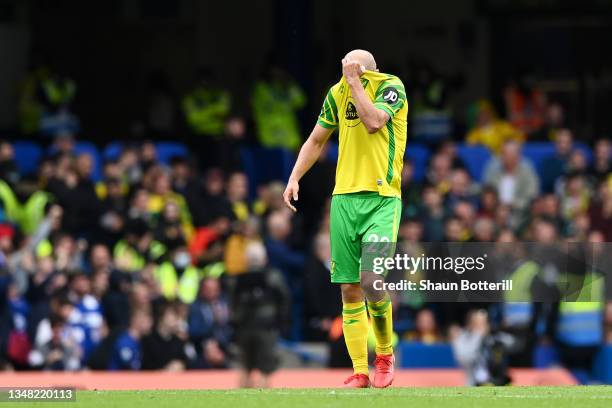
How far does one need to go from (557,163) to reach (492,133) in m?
1.35

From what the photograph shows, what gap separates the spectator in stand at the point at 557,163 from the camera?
61.8 feet

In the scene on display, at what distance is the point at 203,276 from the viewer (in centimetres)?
1634

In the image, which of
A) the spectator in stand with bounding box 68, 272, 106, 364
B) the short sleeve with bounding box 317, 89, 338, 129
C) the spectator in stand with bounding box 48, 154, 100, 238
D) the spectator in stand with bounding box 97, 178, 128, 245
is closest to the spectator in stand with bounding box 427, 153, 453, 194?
the spectator in stand with bounding box 97, 178, 128, 245

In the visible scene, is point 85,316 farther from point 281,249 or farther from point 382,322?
point 382,322

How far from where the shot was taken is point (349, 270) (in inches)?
402

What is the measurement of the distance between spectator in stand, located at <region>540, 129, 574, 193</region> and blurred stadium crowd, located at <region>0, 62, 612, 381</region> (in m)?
0.02

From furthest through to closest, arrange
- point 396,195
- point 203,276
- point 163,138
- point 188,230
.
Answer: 1. point 163,138
2. point 188,230
3. point 203,276
4. point 396,195

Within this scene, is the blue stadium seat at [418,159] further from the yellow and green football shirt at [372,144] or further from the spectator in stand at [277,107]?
the yellow and green football shirt at [372,144]

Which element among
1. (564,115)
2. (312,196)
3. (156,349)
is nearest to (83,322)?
(156,349)

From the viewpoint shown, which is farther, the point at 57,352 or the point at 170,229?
the point at 170,229

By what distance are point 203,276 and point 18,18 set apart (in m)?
9.16

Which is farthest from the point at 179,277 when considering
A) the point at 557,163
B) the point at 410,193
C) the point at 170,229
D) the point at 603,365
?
the point at 557,163

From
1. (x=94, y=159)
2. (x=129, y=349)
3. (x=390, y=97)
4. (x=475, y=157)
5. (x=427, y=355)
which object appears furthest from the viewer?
(x=475, y=157)

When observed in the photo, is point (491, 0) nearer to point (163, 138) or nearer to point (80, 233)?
point (163, 138)
